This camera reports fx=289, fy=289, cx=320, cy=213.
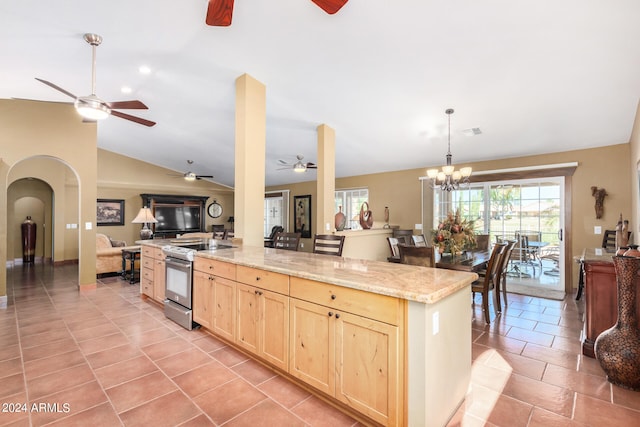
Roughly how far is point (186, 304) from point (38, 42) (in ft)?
10.4

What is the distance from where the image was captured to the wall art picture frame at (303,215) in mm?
9250

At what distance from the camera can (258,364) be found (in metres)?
2.51

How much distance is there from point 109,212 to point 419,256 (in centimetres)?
935

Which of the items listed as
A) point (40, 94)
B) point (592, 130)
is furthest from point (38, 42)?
point (592, 130)

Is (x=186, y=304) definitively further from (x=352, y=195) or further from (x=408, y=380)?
(x=352, y=195)

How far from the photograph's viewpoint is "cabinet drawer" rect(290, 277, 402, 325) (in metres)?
1.57

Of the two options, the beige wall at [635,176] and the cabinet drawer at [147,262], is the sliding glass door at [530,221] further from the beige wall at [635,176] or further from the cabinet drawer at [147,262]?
the cabinet drawer at [147,262]

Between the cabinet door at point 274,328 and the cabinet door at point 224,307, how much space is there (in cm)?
42

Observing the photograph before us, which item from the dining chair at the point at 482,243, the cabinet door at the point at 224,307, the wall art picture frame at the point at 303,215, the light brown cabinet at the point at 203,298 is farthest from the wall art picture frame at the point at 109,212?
the dining chair at the point at 482,243

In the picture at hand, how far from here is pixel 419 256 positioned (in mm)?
3258

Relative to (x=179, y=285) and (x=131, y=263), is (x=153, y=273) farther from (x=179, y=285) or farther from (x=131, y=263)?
(x=131, y=263)

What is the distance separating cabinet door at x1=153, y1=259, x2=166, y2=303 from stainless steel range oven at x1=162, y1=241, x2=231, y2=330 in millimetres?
202

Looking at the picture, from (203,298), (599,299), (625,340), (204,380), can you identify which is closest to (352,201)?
(203,298)

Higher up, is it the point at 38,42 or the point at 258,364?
the point at 38,42
